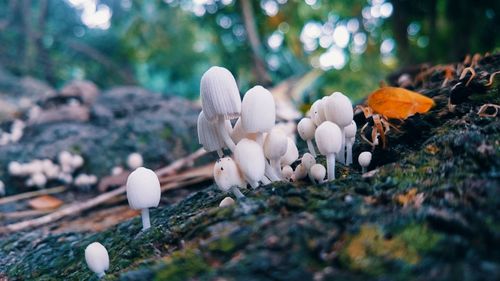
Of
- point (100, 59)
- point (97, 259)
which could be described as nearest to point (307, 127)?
point (97, 259)

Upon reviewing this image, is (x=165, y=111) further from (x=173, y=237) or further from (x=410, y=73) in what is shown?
(x=173, y=237)

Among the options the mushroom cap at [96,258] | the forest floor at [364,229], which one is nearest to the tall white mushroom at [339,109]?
the forest floor at [364,229]

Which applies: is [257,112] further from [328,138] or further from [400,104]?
[400,104]

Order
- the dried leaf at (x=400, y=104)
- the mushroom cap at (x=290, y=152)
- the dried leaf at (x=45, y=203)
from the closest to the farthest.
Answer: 1. the mushroom cap at (x=290, y=152)
2. the dried leaf at (x=400, y=104)
3. the dried leaf at (x=45, y=203)

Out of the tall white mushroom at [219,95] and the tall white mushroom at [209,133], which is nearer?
the tall white mushroom at [219,95]

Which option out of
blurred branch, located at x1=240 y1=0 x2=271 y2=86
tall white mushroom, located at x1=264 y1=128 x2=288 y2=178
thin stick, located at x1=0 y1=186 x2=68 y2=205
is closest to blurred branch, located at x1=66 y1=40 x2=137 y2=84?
blurred branch, located at x1=240 y1=0 x2=271 y2=86

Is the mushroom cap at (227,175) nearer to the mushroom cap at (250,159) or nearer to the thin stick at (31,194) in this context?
the mushroom cap at (250,159)

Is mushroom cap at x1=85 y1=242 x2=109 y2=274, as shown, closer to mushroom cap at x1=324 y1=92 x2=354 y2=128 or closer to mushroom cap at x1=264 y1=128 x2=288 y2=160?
mushroom cap at x1=264 y1=128 x2=288 y2=160
